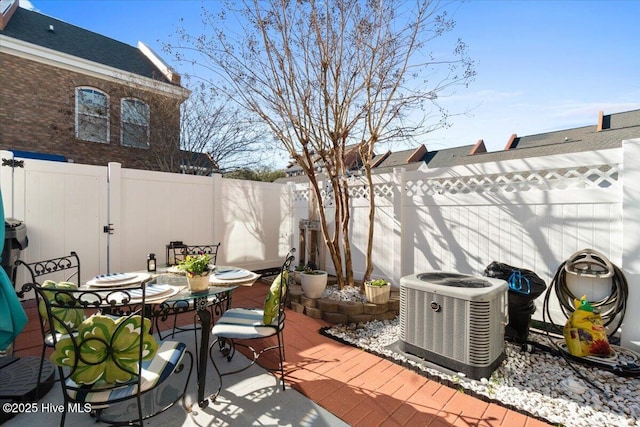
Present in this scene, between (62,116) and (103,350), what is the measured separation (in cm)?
877

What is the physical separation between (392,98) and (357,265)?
99.3 inches

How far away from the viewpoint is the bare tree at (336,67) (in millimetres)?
3863

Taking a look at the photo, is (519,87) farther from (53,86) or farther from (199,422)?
(53,86)

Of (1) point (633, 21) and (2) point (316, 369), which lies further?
(1) point (633, 21)

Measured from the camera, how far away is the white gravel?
1.98m

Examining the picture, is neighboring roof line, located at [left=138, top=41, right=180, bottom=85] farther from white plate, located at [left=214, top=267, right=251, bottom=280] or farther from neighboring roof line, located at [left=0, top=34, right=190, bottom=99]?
white plate, located at [left=214, top=267, right=251, bottom=280]

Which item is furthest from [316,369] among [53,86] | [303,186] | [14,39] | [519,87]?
[14,39]

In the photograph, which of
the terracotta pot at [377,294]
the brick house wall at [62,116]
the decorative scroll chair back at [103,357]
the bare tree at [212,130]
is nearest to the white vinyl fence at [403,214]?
the terracotta pot at [377,294]

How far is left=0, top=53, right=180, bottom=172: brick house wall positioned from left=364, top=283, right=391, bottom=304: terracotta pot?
7222mm

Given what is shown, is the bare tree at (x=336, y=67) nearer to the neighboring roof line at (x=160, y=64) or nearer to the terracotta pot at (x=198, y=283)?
the terracotta pot at (x=198, y=283)

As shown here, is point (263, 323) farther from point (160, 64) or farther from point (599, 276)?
point (160, 64)

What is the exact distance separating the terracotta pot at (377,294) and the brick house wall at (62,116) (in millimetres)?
7222

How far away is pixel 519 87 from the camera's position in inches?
166

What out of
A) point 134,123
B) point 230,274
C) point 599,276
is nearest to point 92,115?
point 134,123
